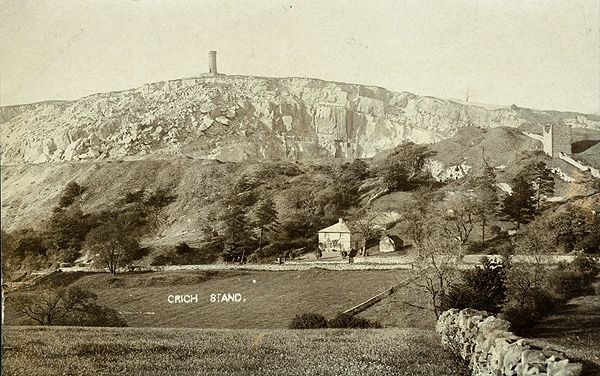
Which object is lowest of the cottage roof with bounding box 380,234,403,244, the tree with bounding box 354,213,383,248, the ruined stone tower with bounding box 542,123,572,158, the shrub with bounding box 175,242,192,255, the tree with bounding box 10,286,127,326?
the tree with bounding box 10,286,127,326

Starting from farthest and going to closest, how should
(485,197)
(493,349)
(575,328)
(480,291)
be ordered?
(485,197)
(480,291)
(575,328)
(493,349)

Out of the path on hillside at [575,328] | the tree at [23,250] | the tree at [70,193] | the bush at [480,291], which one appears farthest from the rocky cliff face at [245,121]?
the path on hillside at [575,328]

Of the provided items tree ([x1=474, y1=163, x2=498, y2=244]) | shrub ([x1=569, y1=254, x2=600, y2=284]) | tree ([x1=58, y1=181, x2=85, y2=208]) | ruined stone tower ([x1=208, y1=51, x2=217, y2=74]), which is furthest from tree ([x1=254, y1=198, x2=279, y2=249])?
shrub ([x1=569, y1=254, x2=600, y2=284])

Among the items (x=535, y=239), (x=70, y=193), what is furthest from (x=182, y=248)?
(x=535, y=239)

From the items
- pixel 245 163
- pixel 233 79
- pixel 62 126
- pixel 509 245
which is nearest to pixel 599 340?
pixel 509 245

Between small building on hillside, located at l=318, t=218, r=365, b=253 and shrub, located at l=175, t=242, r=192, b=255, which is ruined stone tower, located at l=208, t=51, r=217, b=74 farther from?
small building on hillside, located at l=318, t=218, r=365, b=253

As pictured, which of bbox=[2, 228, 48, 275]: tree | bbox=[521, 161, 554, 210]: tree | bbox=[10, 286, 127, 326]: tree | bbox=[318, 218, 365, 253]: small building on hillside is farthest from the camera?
bbox=[318, 218, 365, 253]: small building on hillside

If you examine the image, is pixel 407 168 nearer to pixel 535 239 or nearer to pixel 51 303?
pixel 535 239
